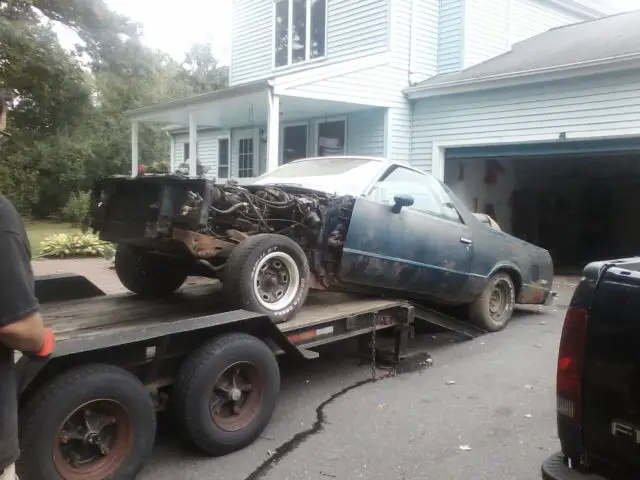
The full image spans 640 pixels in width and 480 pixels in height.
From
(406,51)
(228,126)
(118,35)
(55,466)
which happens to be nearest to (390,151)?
(406,51)

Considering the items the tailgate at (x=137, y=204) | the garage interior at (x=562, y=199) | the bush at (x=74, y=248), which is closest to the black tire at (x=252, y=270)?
the tailgate at (x=137, y=204)

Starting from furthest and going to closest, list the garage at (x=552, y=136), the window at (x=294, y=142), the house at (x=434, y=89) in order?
the window at (x=294, y=142)
the house at (x=434, y=89)
the garage at (x=552, y=136)

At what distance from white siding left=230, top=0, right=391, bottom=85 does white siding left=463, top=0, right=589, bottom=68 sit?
6.89ft

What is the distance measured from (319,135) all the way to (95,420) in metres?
12.5

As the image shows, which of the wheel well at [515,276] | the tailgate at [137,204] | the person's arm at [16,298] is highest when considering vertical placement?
the tailgate at [137,204]

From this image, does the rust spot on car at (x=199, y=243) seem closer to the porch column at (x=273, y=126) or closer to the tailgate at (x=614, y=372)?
the tailgate at (x=614, y=372)

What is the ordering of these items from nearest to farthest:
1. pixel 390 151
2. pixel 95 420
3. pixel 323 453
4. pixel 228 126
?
1. pixel 95 420
2. pixel 323 453
3. pixel 390 151
4. pixel 228 126

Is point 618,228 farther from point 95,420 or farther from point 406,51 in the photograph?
point 95,420

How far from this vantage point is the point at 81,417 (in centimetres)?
306

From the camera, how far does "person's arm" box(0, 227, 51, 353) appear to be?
1.88 meters

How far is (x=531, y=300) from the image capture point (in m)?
7.15

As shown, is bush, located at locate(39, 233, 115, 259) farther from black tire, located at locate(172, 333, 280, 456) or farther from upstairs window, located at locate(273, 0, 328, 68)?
black tire, located at locate(172, 333, 280, 456)

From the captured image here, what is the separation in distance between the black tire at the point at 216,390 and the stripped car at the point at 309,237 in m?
0.56

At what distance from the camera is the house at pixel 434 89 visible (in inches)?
436
